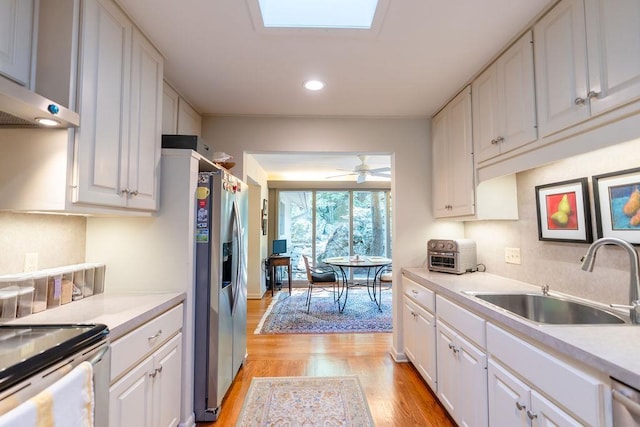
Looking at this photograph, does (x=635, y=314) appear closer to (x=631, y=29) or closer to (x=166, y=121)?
(x=631, y=29)

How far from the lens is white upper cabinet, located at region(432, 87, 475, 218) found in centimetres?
227

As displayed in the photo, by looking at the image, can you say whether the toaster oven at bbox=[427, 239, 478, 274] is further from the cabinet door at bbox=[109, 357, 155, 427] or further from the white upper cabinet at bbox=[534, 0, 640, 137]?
the cabinet door at bbox=[109, 357, 155, 427]

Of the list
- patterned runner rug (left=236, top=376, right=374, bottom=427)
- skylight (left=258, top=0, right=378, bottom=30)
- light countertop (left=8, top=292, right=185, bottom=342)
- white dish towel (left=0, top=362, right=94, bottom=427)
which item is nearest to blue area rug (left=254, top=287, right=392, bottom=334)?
patterned runner rug (left=236, top=376, right=374, bottom=427)

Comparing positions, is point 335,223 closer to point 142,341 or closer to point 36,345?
point 142,341

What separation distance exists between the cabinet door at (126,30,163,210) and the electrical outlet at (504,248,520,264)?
248 cm

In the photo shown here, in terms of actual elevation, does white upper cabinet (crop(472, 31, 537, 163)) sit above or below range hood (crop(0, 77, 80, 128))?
above

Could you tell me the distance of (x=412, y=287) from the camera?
2.57m

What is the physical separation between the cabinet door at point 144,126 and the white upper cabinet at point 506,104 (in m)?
2.14

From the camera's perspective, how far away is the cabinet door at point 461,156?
2244 millimetres

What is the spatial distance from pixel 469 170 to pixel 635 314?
1298 mm

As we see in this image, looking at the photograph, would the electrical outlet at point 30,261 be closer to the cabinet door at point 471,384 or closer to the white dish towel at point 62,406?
the white dish towel at point 62,406

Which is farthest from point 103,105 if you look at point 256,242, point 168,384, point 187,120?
point 256,242

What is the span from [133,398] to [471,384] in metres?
1.69

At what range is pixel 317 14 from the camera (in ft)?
5.37
